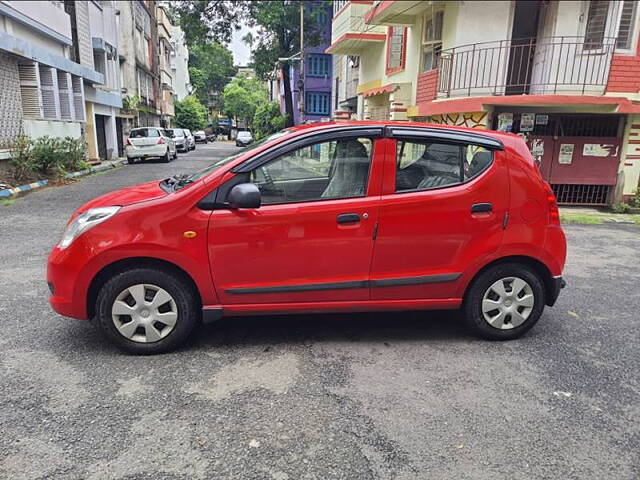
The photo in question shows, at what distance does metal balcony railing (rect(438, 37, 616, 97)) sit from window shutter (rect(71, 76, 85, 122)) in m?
13.6

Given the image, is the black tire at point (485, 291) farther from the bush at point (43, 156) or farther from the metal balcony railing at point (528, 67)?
the bush at point (43, 156)

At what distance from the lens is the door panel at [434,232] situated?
3.77 metres

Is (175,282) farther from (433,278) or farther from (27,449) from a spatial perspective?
(433,278)

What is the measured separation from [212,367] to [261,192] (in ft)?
4.40

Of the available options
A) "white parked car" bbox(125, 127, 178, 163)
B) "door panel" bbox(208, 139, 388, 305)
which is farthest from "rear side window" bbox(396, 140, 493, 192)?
"white parked car" bbox(125, 127, 178, 163)

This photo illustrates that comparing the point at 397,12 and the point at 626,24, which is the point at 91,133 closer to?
the point at 397,12

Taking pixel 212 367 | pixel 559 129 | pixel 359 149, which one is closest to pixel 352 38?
pixel 559 129

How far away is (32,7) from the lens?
571 inches

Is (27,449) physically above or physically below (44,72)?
below

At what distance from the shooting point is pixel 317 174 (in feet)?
13.0

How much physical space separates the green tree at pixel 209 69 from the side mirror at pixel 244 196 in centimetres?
8069

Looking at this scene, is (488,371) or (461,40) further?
(461,40)

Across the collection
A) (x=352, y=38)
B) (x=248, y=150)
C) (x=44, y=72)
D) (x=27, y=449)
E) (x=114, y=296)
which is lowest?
(x=27, y=449)

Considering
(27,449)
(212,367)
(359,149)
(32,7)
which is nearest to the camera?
(27,449)
